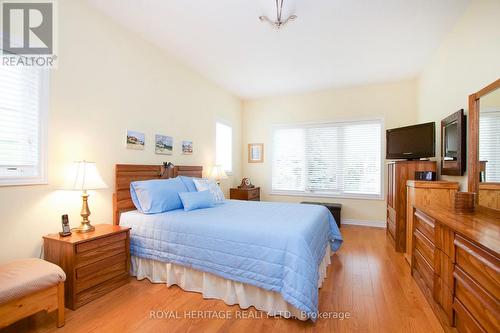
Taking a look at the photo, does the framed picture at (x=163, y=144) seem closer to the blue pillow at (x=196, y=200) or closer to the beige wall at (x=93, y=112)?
the beige wall at (x=93, y=112)

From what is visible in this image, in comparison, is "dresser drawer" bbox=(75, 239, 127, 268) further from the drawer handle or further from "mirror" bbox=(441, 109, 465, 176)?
"mirror" bbox=(441, 109, 465, 176)

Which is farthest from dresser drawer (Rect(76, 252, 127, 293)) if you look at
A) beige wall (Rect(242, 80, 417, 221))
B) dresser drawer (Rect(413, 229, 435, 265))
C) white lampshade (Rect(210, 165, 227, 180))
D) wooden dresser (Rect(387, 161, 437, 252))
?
beige wall (Rect(242, 80, 417, 221))

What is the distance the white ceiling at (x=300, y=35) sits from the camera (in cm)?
242

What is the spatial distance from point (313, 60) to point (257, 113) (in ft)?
7.28

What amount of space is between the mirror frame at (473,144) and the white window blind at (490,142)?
0.06 m

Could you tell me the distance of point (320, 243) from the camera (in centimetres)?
230

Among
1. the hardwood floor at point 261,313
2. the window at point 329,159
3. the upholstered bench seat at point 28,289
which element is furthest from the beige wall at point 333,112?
the upholstered bench seat at point 28,289

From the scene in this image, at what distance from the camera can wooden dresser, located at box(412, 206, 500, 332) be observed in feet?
3.94

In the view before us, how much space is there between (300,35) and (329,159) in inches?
109

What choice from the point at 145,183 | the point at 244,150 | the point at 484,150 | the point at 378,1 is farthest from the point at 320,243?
the point at 244,150

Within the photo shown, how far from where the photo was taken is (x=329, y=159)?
501 cm

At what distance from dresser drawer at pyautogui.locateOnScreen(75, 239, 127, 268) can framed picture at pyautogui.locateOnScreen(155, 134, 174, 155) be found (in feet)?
4.55

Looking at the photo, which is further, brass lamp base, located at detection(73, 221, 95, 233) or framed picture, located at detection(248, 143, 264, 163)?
framed picture, located at detection(248, 143, 264, 163)

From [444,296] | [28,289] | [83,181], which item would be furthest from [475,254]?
[83,181]
